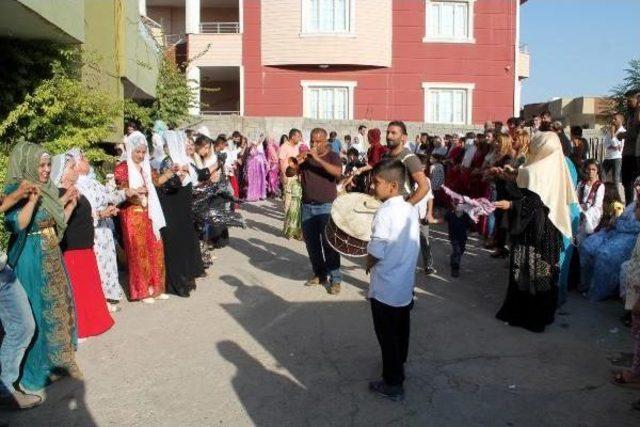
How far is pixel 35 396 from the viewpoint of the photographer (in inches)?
195

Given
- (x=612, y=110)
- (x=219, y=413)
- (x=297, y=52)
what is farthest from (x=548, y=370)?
(x=612, y=110)

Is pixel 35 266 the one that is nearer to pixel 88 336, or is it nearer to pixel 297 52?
pixel 88 336

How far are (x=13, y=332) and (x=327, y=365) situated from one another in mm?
2442

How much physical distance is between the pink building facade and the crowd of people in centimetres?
1450

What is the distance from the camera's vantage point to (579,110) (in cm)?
3212

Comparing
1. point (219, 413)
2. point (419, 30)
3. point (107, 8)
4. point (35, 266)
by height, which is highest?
point (419, 30)

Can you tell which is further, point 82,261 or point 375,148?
point 375,148

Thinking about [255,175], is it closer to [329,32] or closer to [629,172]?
[329,32]

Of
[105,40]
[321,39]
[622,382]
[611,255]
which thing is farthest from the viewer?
[321,39]

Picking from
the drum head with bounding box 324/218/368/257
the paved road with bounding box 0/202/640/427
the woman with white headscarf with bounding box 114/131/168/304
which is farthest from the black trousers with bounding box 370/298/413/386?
the woman with white headscarf with bounding box 114/131/168/304

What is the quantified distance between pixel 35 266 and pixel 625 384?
4.66 meters

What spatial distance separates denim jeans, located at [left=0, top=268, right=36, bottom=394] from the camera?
15.8 feet

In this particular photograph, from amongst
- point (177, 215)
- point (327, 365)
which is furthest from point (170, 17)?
point (327, 365)

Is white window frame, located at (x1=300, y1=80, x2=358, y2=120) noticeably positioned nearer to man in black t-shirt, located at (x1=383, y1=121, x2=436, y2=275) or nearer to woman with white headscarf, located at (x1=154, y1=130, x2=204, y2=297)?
woman with white headscarf, located at (x1=154, y1=130, x2=204, y2=297)
